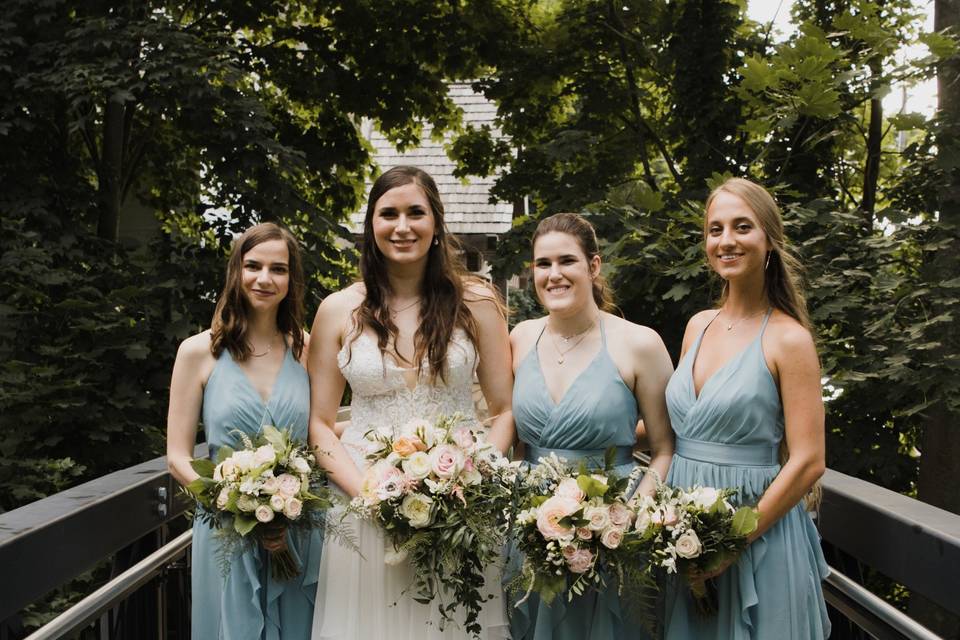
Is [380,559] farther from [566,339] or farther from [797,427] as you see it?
[797,427]

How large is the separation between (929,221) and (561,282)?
3.35 meters

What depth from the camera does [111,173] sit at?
8516 mm

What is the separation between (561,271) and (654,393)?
531mm

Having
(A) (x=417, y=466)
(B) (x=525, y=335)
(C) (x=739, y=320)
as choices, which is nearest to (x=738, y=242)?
(C) (x=739, y=320)

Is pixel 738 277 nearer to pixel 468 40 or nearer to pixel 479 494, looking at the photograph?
pixel 479 494

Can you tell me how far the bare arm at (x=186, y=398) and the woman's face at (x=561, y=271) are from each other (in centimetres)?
124

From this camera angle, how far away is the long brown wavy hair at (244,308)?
341cm

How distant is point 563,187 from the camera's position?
8.58 metres

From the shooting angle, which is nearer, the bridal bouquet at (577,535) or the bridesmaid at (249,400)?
the bridal bouquet at (577,535)

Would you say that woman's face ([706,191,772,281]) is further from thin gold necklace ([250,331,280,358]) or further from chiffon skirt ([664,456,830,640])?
thin gold necklace ([250,331,280,358])

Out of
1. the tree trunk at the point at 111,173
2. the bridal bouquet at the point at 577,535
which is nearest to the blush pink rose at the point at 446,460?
the bridal bouquet at the point at 577,535

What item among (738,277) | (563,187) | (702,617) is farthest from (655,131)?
(702,617)

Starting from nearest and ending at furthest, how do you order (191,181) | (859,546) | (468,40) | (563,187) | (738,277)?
1. (859,546)
2. (738,277)
3. (563,187)
4. (468,40)
5. (191,181)

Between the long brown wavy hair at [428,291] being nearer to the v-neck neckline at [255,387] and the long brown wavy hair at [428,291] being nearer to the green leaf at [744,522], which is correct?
the v-neck neckline at [255,387]
